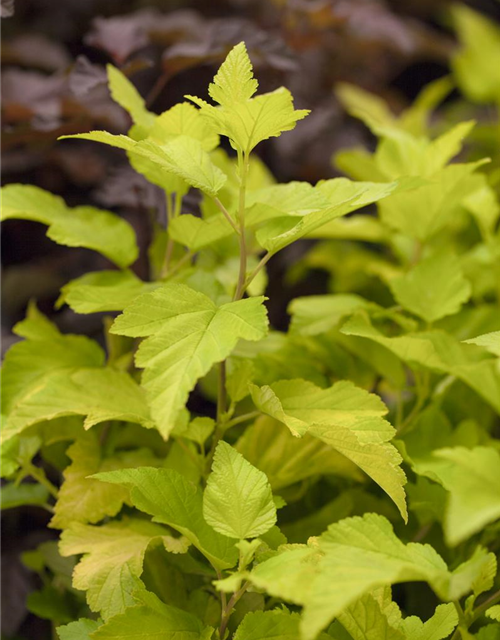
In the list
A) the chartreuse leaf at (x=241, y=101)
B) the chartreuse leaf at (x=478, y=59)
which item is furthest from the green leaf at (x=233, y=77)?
the chartreuse leaf at (x=478, y=59)

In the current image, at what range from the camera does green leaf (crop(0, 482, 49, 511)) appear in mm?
688

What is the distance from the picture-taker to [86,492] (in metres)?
0.63

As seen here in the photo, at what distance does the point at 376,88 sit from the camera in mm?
1602

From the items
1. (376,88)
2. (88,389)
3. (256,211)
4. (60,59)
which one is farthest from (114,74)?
(376,88)

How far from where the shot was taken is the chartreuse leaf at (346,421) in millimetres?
532

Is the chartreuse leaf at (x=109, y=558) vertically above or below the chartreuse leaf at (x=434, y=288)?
below

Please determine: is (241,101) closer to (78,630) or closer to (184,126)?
(184,126)

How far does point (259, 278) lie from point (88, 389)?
0.23 m

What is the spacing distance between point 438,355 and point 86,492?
1.23ft

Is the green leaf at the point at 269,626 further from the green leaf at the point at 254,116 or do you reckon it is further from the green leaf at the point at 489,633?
the green leaf at the point at 254,116

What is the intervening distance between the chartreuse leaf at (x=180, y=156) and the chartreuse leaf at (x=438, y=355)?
0.20 m

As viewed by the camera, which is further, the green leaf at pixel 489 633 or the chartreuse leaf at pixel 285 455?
the chartreuse leaf at pixel 285 455

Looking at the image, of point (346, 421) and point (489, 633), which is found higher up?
point (346, 421)

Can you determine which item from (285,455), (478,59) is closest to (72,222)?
(285,455)
